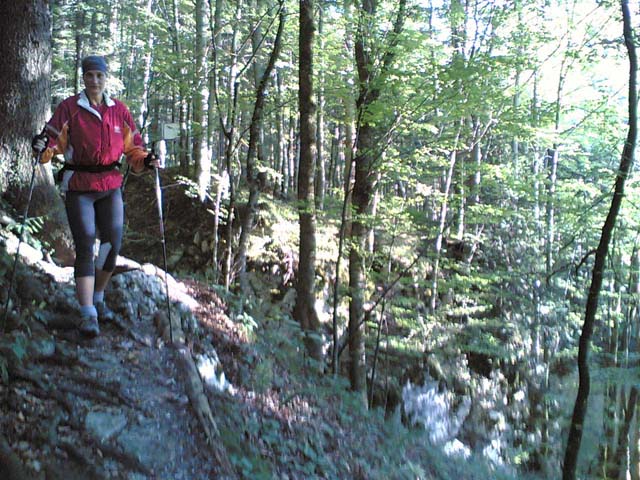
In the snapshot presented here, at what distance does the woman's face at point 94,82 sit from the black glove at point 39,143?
487mm

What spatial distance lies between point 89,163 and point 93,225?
0.47m

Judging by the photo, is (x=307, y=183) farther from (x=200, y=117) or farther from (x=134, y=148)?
(x=200, y=117)

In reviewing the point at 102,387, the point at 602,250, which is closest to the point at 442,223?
the point at 602,250

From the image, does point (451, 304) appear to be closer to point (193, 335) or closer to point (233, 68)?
point (233, 68)

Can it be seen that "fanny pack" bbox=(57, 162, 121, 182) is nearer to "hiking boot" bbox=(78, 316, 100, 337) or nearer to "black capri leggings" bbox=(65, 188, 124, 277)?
"black capri leggings" bbox=(65, 188, 124, 277)

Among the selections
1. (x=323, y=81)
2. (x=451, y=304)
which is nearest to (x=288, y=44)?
(x=323, y=81)

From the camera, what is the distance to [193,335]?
4668 mm

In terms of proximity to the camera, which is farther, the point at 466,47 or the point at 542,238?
the point at 542,238

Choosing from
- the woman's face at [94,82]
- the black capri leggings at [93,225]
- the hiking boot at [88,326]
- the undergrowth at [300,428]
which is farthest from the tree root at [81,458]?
the woman's face at [94,82]

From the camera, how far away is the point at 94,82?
3500 millimetres

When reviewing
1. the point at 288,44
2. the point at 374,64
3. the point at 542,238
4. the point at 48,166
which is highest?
the point at 288,44

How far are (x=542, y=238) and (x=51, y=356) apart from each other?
17445 millimetres

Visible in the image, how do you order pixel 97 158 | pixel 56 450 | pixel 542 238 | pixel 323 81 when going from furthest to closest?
pixel 542 238 → pixel 323 81 → pixel 97 158 → pixel 56 450

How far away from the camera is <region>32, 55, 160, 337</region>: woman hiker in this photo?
3.48 metres
